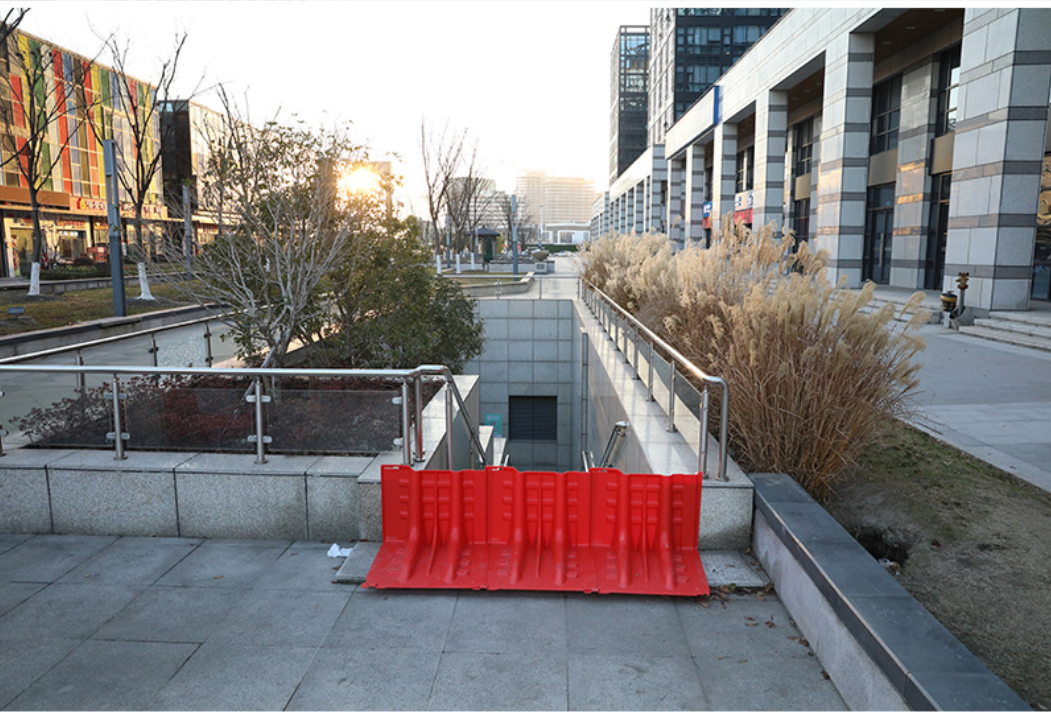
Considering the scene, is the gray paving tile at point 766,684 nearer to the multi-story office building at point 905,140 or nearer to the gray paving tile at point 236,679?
the gray paving tile at point 236,679

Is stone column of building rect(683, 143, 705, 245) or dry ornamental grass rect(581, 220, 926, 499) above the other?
stone column of building rect(683, 143, 705, 245)

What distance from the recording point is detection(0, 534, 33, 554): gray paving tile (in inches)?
205

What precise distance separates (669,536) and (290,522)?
2.85 m

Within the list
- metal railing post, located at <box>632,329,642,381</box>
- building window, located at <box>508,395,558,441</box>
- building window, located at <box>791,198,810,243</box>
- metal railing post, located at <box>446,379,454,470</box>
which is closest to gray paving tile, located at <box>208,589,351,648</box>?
metal railing post, located at <box>446,379,454,470</box>

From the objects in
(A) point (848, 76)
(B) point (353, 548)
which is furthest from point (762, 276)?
(A) point (848, 76)

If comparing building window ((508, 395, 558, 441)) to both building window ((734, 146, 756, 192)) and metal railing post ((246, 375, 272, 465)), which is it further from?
building window ((734, 146, 756, 192))

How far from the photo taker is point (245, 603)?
4.27m

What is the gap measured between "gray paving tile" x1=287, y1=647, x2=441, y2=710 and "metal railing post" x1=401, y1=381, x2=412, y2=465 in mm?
1837

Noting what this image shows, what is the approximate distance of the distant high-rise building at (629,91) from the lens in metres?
108

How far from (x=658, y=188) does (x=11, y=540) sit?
190ft

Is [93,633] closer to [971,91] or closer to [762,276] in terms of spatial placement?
[762,276]

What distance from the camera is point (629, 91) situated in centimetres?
10819

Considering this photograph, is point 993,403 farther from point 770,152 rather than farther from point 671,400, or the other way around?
point 770,152

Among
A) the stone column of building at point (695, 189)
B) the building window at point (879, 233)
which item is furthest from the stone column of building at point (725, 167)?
the building window at point (879, 233)
